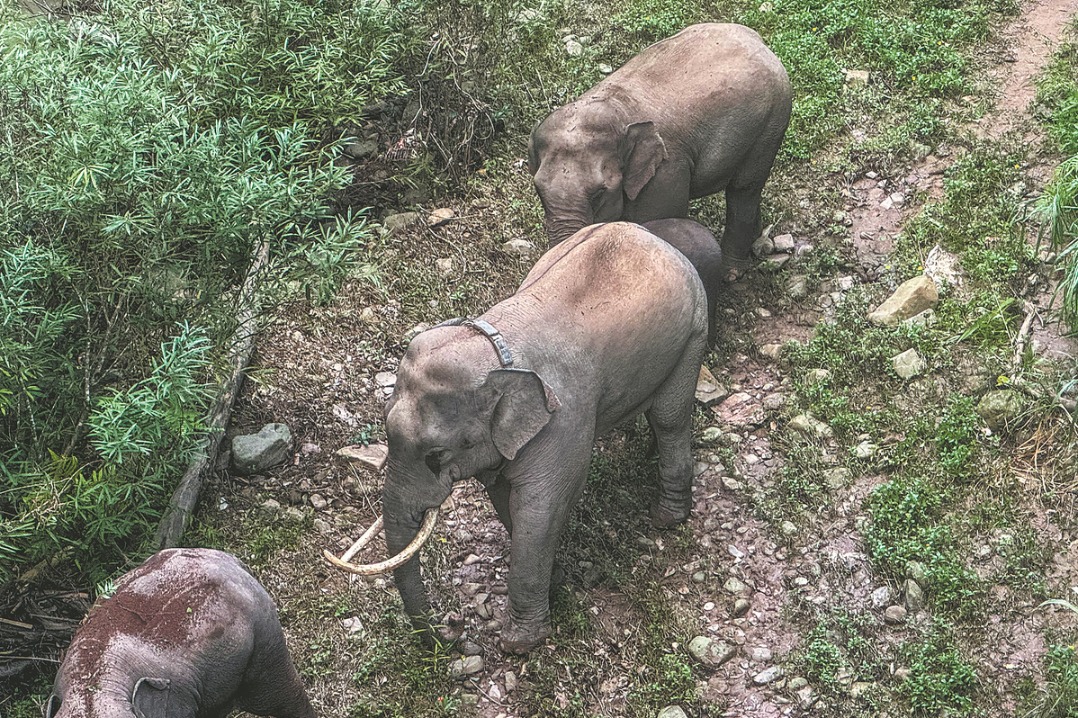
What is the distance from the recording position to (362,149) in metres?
8.02

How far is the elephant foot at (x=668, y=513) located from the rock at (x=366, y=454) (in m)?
1.53

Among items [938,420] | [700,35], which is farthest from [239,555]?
[700,35]

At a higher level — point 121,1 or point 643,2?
point 121,1

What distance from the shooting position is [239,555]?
583 centimetres

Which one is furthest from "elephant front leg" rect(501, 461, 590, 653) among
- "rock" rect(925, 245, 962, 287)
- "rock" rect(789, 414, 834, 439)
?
"rock" rect(925, 245, 962, 287)

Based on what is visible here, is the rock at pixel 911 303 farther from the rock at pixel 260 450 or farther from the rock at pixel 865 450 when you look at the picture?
the rock at pixel 260 450

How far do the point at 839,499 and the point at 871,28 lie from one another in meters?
4.56

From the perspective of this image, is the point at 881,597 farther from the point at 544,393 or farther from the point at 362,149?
the point at 362,149

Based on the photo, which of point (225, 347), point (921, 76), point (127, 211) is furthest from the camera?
point (921, 76)

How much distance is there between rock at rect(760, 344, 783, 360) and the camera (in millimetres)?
6781

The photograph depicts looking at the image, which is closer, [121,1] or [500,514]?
[500,514]

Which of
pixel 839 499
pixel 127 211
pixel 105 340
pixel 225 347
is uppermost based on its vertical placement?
pixel 127 211

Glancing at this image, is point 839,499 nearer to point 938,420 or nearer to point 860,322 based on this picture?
point 938,420

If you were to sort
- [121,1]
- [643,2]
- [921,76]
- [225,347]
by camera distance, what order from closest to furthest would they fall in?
1. [225,347]
2. [121,1]
3. [921,76]
4. [643,2]
